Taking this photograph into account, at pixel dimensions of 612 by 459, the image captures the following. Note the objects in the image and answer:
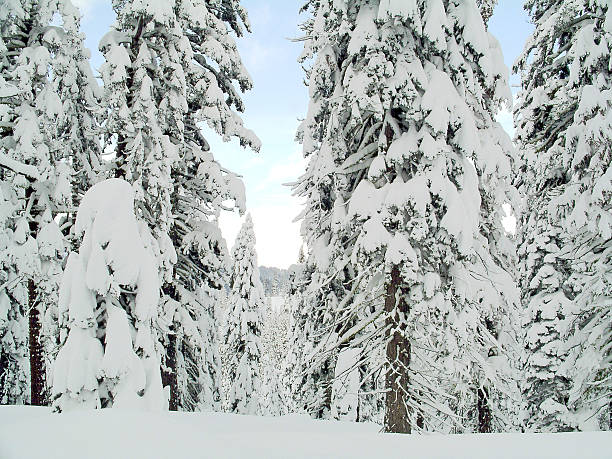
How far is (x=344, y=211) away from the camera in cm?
925

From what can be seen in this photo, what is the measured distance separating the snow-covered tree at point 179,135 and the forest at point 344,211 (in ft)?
0.20

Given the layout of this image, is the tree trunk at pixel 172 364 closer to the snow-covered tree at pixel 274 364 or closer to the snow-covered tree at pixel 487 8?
the snow-covered tree at pixel 274 364

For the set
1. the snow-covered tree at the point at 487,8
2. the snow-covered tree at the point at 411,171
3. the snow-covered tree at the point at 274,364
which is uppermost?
A: the snow-covered tree at the point at 487,8

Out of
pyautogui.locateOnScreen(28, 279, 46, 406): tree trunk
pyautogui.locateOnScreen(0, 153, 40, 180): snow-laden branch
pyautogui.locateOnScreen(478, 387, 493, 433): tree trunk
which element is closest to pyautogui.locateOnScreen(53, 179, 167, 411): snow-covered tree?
pyautogui.locateOnScreen(0, 153, 40, 180): snow-laden branch

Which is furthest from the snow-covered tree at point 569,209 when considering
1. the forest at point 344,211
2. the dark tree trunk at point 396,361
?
the dark tree trunk at point 396,361

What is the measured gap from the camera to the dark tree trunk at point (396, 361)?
8102 millimetres

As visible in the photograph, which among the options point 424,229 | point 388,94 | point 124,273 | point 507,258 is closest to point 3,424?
point 124,273

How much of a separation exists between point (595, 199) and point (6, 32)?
53.1 feet

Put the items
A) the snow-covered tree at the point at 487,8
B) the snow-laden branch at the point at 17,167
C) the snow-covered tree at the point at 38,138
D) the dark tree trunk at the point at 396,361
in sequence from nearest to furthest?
1. the dark tree trunk at the point at 396,361
2. the snow-laden branch at the point at 17,167
3. the snow-covered tree at the point at 38,138
4. the snow-covered tree at the point at 487,8

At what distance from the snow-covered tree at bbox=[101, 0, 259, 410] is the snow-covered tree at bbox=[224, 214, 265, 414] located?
13547mm

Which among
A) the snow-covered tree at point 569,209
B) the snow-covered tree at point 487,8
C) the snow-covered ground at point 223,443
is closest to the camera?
the snow-covered ground at point 223,443

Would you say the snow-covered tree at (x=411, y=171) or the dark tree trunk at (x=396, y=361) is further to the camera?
the dark tree trunk at (x=396, y=361)

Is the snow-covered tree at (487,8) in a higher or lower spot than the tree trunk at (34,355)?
higher

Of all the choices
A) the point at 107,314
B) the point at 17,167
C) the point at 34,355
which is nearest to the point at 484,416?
the point at 107,314
